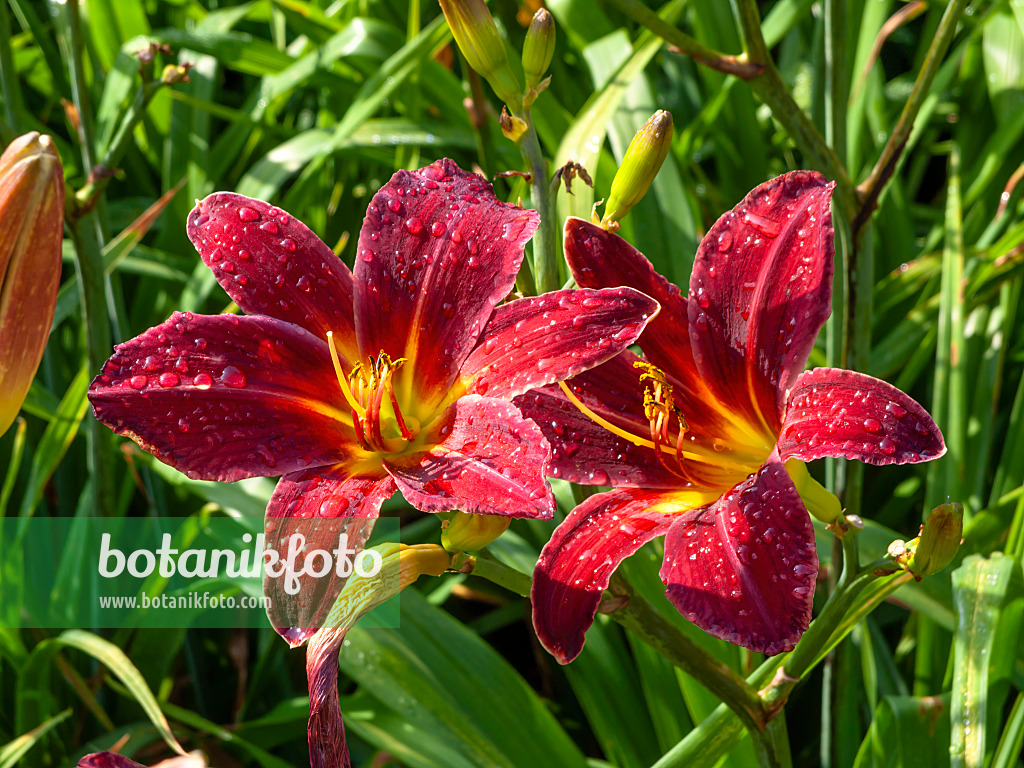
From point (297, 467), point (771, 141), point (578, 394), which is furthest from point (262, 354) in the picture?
point (771, 141)

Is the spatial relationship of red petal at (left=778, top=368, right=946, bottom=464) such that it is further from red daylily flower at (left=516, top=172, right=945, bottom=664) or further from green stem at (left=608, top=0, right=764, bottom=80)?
green stem at (left=608, top=0, right=764, bottom=80)

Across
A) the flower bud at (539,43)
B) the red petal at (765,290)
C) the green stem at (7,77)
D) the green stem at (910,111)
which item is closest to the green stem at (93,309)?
the green stem at (7,77)

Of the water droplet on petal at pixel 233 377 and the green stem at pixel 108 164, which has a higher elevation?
the green stem at pixel 108 164

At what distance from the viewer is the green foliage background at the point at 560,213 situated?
0.93 m

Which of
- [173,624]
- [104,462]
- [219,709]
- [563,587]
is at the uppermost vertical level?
[563,587]

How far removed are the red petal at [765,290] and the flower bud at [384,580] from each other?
0.72 ft

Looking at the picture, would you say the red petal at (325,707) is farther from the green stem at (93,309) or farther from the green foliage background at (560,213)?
the green stem at (93,309)

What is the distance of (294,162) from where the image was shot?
1323mm

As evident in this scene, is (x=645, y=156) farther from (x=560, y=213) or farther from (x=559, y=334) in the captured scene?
(x=560, y=213)

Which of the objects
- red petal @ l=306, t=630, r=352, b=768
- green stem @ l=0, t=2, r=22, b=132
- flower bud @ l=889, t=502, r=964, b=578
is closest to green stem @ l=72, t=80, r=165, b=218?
green stem @ l=0, t=2, r=22, b=132

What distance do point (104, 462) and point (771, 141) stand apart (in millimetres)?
1261

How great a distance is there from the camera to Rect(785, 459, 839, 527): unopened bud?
55 centimetres

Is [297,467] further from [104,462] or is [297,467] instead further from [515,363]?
[104,462]

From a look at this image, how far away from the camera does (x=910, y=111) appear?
0.82 m
